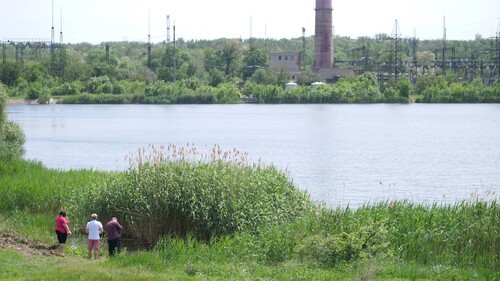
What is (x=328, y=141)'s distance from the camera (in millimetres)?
89062

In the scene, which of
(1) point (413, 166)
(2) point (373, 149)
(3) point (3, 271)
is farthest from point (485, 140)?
(3) point (3, 271)

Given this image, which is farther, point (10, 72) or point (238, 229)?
point (10, 72)

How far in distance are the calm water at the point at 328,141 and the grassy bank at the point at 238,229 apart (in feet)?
8.63

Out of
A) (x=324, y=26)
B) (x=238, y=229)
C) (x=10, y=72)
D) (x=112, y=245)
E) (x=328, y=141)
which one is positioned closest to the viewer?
(x=112, y=245)

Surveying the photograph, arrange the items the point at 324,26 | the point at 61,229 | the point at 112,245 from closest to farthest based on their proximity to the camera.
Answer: the point at 112,245, the point at 61,229, the point at 324,26

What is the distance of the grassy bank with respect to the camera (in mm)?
20828

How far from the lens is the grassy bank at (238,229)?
20.8 metres

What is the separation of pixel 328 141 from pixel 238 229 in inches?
2452

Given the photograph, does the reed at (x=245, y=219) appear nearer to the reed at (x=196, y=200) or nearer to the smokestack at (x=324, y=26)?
the reed at (x=196, y=200)

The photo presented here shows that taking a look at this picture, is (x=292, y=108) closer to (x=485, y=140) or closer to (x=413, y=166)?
(x=485, y=140)

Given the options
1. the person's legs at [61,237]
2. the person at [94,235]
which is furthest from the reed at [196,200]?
the person at [94,235]

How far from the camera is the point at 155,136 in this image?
9406cm

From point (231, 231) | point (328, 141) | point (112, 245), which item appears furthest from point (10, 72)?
point (112, 245)

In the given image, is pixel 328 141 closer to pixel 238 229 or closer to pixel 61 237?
pixel 238 229
